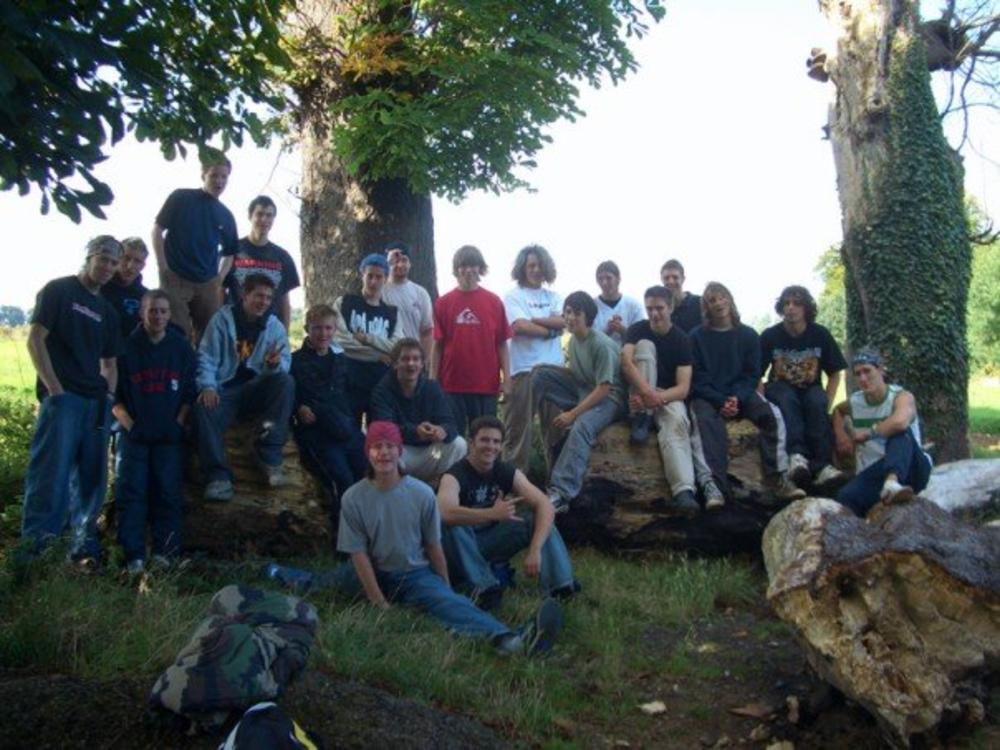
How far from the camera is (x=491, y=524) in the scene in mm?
6598

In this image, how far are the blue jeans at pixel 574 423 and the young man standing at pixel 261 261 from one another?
2.27 meters

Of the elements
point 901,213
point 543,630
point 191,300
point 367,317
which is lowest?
point 543,630

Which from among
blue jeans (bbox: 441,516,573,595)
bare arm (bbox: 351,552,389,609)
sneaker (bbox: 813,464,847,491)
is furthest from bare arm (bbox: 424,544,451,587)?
sneaker (bbox: 813,464,847,491)

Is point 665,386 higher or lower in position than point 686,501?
higher

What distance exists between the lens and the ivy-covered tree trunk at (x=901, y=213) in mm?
10062

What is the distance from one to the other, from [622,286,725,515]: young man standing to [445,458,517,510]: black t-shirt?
181cm

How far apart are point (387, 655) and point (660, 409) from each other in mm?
3685

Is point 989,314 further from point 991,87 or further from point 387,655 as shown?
point 387,655

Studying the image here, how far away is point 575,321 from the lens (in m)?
7.76

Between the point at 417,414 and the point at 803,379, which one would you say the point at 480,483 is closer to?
the point at 417,414

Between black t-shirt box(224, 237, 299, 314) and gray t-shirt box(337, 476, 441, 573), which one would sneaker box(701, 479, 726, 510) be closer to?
gray t-shirt box(337, 476, 441, 573)

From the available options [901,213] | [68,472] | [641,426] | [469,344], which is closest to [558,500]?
[641,426]

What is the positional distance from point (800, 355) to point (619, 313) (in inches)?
65.2

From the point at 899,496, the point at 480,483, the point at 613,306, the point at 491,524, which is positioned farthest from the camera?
the point at 613,306
